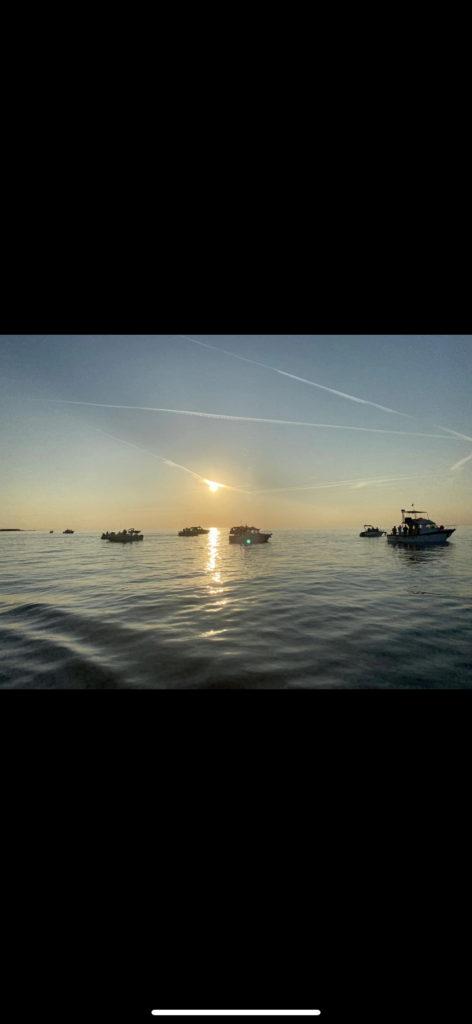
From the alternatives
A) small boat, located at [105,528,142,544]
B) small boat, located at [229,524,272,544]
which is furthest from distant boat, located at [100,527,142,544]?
small boat, located at [229,524,272,544]

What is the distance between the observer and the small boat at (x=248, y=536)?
3203 cm

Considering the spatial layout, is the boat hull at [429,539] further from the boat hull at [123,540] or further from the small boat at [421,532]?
the boat hull at [123,540]

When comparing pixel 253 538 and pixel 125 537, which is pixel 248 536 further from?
pixel 125 537

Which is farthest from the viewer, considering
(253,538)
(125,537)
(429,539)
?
(125,537)

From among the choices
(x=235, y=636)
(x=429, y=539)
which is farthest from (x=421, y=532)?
(x=235, y=636)

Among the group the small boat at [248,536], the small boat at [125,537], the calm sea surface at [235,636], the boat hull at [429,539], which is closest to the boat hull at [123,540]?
the small boat at [125,537]

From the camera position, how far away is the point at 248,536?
107 ft

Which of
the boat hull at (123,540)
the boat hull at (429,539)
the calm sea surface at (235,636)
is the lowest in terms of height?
the calm sea surface at (235,636)

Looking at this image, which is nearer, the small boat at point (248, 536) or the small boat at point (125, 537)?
the small boat at point (248, 536)

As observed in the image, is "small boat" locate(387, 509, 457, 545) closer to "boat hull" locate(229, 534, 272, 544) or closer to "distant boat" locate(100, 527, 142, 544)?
"boat hull" locate(229, 534, 272, 544)
